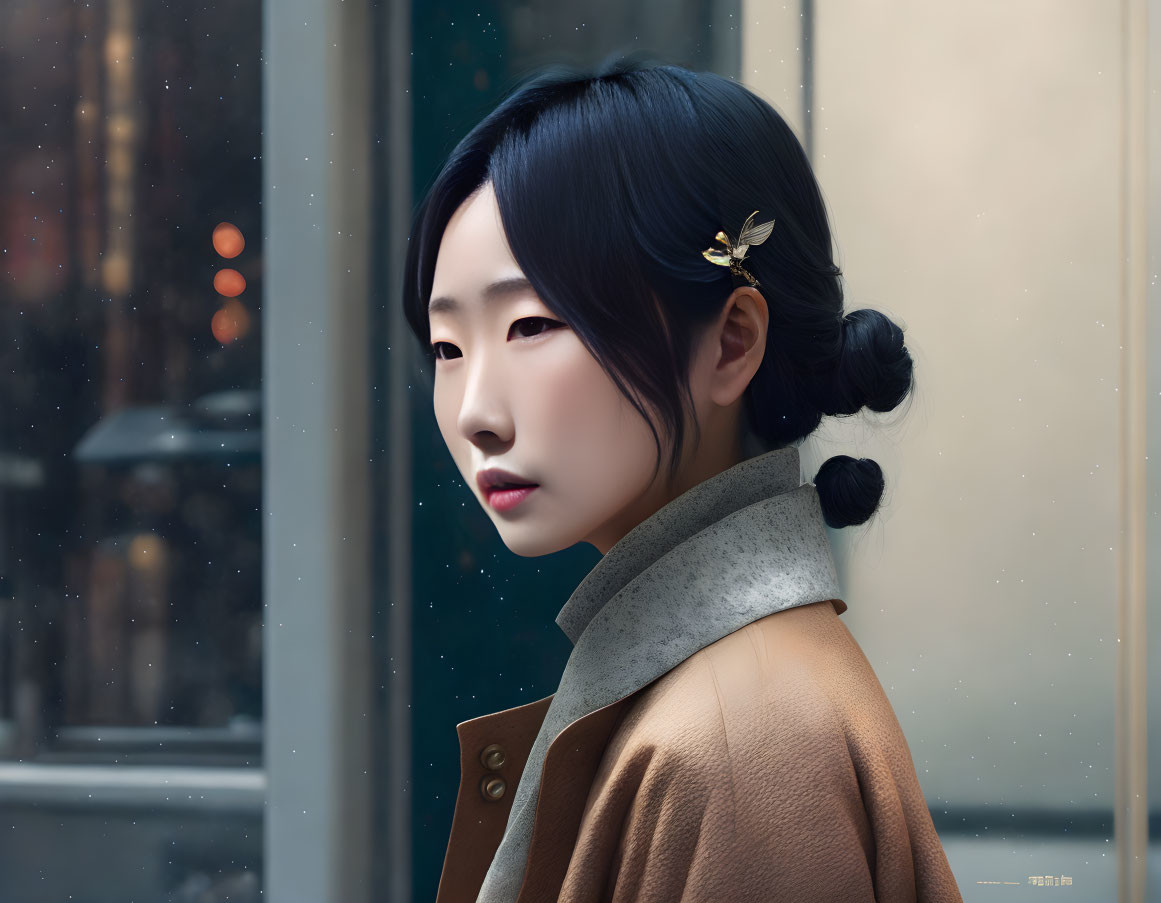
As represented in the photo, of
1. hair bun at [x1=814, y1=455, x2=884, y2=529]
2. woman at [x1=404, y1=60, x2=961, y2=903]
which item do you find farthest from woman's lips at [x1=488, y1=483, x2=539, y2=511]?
hair bun at [x1=814, y1=455, x2=884, y2=529]

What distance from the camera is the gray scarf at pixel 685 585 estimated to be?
64 centimetres

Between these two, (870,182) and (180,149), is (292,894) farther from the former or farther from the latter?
(870,182)

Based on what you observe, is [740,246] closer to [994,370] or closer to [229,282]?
[994,370]

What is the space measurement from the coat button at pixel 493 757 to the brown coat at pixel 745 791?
0.57 ft

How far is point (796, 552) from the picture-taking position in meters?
0.68

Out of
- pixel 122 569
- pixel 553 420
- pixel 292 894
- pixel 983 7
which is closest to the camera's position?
pixel 553 420

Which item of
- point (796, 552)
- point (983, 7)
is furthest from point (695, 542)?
point (983, 7)

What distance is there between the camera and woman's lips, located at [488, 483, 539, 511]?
2.21ft

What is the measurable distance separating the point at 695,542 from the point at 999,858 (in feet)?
2.51

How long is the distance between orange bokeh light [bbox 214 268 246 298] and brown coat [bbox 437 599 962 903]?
0.92 m

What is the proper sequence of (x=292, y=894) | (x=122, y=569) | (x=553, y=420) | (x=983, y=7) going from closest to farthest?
(x=553, y=420) → (x=983, y=7) → (x=292, y=894) → (x=122, y=569)

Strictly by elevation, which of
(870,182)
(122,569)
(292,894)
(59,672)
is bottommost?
(292,894)

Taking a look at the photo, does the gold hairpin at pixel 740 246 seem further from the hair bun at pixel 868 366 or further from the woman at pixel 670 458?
the hair bun at pixel 868 366

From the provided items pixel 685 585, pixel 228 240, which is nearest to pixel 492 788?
pixel 685 585
